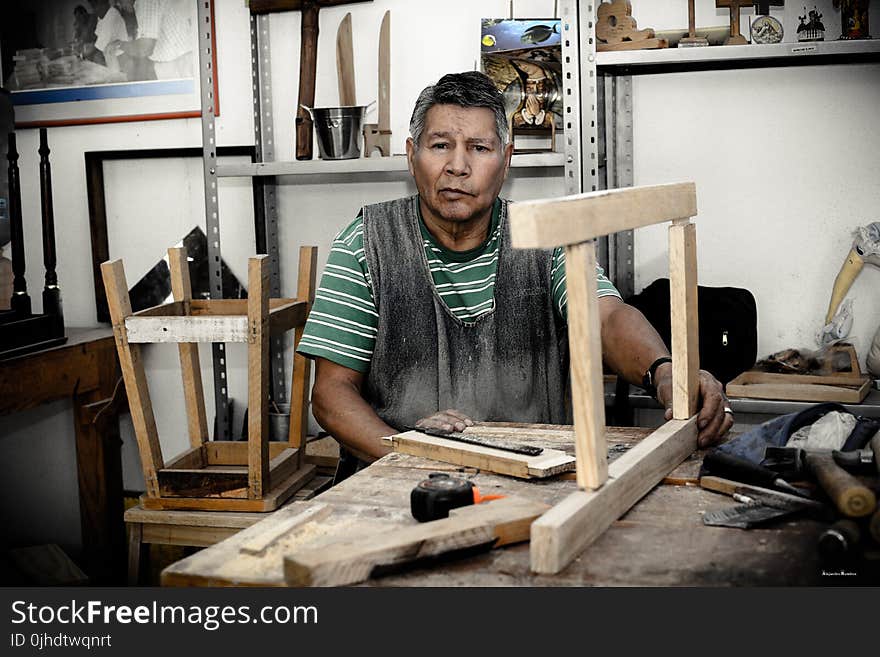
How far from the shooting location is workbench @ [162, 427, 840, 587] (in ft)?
3.29

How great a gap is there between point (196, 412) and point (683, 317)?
1.58 meters

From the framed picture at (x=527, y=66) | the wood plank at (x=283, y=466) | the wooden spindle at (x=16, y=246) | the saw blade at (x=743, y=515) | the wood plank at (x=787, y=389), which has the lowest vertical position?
the wood plank at (x=283, y=466)

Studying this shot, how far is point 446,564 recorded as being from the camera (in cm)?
104

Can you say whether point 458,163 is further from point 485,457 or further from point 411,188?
point 411,188

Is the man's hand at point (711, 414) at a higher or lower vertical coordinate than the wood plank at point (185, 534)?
higher

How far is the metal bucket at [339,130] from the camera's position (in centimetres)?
278

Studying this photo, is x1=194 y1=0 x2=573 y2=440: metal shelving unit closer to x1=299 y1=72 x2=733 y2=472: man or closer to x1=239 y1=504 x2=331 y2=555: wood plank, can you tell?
x1=299 y1=72 x2=733 y2=472: man

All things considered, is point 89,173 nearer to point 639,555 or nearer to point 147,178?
point 147,178

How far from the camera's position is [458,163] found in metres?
2.12

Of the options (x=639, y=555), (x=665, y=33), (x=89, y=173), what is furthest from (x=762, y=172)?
(x=89, y=173)

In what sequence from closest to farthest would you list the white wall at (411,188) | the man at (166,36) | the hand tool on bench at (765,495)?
the hand tool on bench at (765,495), the white wall at (411,188), the man at (166,36)

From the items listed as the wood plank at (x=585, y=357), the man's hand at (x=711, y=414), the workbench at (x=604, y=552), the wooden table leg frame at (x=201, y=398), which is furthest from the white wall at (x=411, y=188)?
the wood plank at (x=585, y=357)

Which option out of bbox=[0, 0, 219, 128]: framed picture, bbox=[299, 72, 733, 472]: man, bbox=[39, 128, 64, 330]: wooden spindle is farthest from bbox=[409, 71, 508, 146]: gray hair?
bbox=[39, 128, 64, 330]: wooden spindle

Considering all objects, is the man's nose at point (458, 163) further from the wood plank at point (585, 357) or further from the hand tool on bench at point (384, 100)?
the wood plank at point (585, 357)
